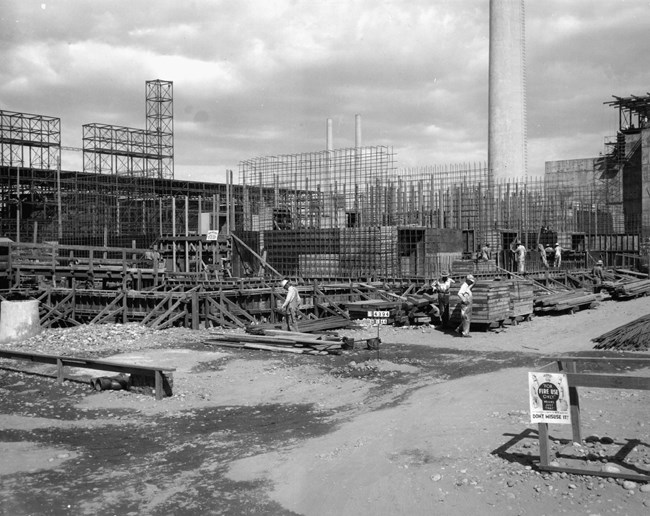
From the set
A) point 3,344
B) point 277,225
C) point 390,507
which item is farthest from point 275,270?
point 390,507

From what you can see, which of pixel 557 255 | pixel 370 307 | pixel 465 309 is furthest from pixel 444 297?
pixel 557 255

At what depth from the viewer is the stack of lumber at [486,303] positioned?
1902 cm

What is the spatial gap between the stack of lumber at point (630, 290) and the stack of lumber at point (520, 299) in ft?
25.9

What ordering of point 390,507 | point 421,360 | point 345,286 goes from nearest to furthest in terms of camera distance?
point 390,507, point 421,360, point 345,286

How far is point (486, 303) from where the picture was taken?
18984mm

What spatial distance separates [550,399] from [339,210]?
83.0 ft

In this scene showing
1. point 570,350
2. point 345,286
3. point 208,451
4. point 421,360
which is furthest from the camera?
point 345,286

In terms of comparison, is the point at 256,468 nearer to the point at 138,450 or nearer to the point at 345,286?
the point at 138,450

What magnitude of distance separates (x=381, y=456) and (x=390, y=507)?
1.44 m

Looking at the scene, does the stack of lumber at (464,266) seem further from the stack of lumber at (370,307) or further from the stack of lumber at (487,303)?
the stack of lumber at (487,303)

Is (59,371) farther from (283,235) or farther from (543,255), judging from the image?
(543,255)

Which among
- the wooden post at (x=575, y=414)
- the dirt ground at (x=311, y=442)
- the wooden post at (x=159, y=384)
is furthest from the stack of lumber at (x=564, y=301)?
the wooden post at (x=575, y=414)

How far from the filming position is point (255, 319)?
20.3 metres

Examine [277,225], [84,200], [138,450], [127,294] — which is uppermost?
[84,200]
